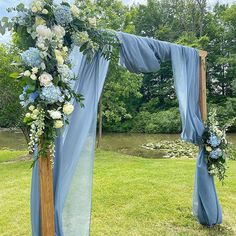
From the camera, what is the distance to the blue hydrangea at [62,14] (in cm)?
220

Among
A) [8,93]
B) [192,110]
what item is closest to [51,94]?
[192,110]

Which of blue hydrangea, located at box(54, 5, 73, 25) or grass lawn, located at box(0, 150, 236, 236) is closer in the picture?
blue hydrangea, located at box(54, 5, 73, 25)

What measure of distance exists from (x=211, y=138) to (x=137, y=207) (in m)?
1.50

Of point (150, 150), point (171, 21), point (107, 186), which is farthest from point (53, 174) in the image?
point (171, 21)

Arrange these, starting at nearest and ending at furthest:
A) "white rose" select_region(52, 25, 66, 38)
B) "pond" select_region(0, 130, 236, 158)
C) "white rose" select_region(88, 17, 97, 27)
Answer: "white rose" select_region(52, 25, 66, 38)
"white rose" select_region(88, 17, 97, 27)
"pond" select_region(0, 130, 236, 158)

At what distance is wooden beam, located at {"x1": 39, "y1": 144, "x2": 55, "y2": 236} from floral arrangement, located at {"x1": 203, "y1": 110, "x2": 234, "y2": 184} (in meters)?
2.05

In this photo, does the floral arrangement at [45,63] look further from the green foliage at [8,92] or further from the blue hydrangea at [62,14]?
the green foliage at [8,92]

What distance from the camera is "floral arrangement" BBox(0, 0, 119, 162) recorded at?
6.84ft

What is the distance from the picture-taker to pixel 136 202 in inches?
183

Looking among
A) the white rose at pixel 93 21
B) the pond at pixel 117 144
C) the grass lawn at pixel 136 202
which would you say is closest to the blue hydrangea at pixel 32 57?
the white rose at pixel 93 21

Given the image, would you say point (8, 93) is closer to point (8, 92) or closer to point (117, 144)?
point (8, 92)

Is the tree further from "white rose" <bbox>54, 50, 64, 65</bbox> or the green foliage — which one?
"white rose" <bbox>54, 50, 64, 65</bbox>

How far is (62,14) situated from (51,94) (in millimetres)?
575

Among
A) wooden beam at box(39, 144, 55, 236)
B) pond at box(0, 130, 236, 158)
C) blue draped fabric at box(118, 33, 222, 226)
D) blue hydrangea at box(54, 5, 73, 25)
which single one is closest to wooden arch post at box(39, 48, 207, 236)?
wooden beam at box(39, 144, 55, 236)
